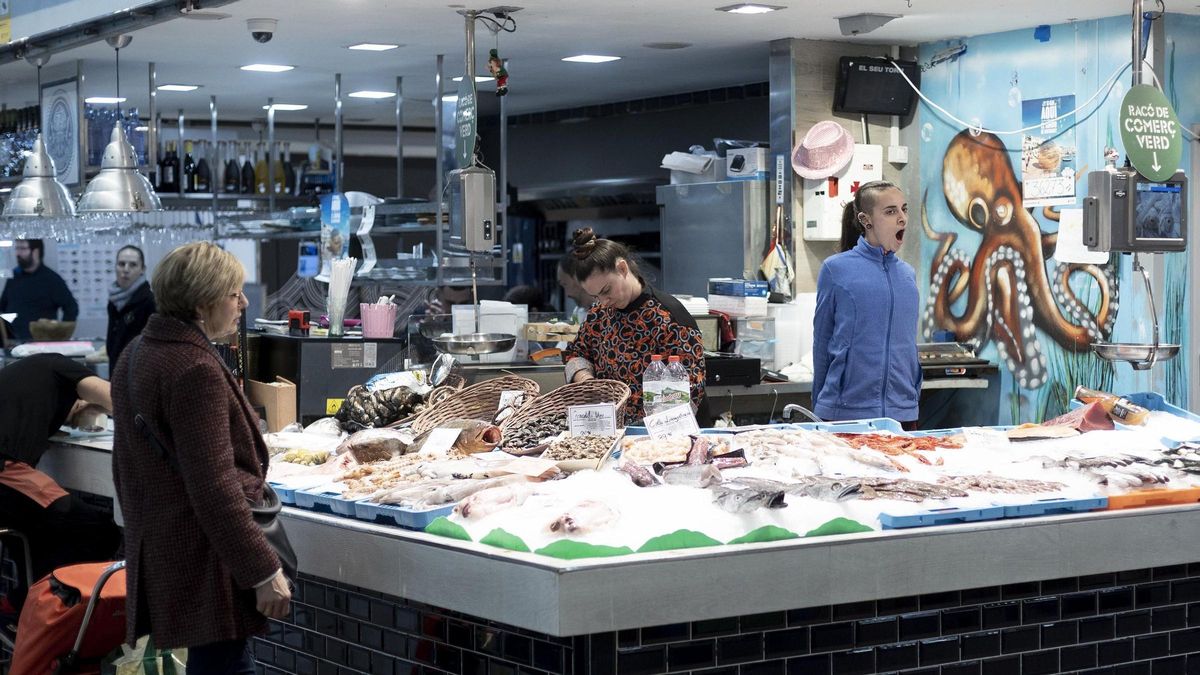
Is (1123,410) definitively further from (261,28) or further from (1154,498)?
(261,28)

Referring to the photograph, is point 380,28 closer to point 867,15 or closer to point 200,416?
point 867,15

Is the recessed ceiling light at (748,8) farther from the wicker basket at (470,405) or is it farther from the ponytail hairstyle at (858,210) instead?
the wicker basket at (470,405)

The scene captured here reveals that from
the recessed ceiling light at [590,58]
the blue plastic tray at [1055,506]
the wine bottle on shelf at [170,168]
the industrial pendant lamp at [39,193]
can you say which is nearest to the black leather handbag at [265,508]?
the blue plastic tray at [1055,506]

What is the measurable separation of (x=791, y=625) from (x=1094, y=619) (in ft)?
→ 3.14

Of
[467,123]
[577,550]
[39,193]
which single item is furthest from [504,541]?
[39,193]

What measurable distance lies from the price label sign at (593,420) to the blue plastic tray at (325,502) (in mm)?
834

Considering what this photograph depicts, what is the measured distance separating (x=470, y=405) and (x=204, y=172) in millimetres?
8238

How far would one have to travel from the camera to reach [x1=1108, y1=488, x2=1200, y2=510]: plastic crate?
387 cm

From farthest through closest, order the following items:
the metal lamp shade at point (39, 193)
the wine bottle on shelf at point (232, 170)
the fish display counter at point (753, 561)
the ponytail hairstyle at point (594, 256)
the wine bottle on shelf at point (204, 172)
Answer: the wine bottle on shelf at point (232, 170)
the wine bottle on shelf at point (204, 172)
the metal lamp shade at point (39, 193)
the ponytail hairstyle at point (594, 256)
the fish display counter at point (753, 561)

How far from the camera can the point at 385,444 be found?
462 cm

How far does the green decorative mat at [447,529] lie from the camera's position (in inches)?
137

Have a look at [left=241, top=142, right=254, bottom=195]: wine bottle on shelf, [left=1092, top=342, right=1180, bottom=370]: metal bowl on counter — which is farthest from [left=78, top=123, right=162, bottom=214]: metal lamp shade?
[left=1092, top=342, right=1180, bottom=370]: metal bowl on counter

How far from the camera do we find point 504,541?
3.36 metres

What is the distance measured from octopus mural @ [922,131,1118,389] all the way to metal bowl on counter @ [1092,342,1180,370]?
265 cm
